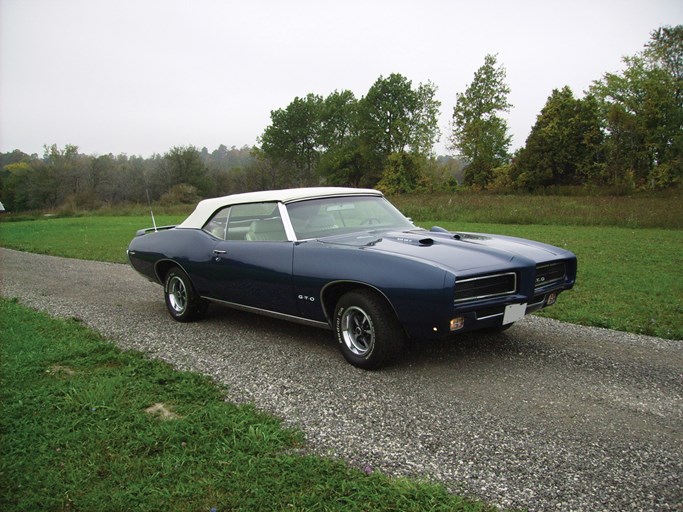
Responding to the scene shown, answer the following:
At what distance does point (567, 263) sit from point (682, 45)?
46.3 metres

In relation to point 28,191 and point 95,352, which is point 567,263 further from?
point 28,191

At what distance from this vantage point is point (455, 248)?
423cm

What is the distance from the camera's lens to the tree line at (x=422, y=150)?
124 feet

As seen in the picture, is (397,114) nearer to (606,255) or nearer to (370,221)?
(606,255)

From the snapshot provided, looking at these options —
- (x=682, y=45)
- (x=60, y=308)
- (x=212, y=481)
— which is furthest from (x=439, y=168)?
(x=212, y=481)

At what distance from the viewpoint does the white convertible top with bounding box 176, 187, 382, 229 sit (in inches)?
208

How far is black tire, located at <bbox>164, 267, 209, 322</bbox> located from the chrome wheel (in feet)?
7.40

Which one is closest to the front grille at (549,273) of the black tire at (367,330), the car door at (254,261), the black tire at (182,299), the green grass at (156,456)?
the black tire at (367,330)

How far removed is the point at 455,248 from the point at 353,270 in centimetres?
87

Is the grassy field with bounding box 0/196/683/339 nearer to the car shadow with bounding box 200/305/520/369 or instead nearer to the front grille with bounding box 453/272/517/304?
the car shadow with bounding box 200/305/520/369

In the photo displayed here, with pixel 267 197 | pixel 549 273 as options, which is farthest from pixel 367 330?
pixel 267 197

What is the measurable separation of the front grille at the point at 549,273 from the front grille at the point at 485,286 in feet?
1.29

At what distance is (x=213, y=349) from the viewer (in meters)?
4.93

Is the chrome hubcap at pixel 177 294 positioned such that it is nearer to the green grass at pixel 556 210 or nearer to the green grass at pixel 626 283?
the green grass at pixel 626 283
